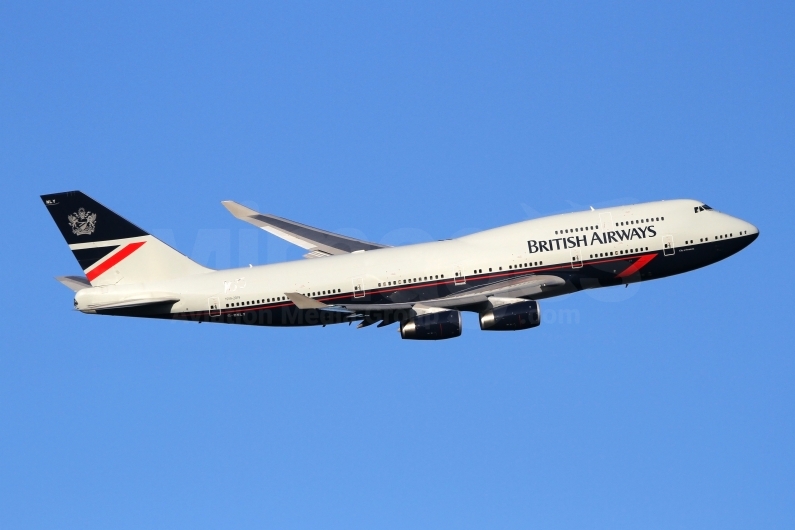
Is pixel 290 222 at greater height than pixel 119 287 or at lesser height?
greater

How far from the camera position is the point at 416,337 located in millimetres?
69500

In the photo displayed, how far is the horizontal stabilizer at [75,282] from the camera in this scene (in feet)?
241

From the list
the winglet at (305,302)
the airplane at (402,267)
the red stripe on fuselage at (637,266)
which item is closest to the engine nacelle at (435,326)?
the airplane at (402,267)

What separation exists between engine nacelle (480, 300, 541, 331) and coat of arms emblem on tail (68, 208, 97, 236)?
70.9 feet

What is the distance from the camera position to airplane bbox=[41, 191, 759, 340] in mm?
71875

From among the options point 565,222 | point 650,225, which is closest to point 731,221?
point 650,225

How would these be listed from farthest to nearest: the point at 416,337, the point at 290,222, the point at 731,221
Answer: the point at 290,222 < the point at 731,221 < the point at 416,337

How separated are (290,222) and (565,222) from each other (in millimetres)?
18895

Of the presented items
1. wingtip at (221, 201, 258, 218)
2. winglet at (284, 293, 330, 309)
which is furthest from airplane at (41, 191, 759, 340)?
wingtip at (221, 201, 258, 218)

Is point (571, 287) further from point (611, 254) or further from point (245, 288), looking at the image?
point (245, 288)

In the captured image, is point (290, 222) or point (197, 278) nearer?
point (197, 278)

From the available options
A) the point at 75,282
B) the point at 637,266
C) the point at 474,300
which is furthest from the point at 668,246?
the point at 75,282

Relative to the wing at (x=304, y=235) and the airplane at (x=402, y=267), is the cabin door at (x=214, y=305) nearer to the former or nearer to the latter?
the airplane at (x=402, y=267)

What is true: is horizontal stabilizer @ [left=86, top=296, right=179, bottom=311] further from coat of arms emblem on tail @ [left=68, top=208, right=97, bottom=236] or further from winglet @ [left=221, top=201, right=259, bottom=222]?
winglet @ [left=221, top=201, right=259, bottom=222]
